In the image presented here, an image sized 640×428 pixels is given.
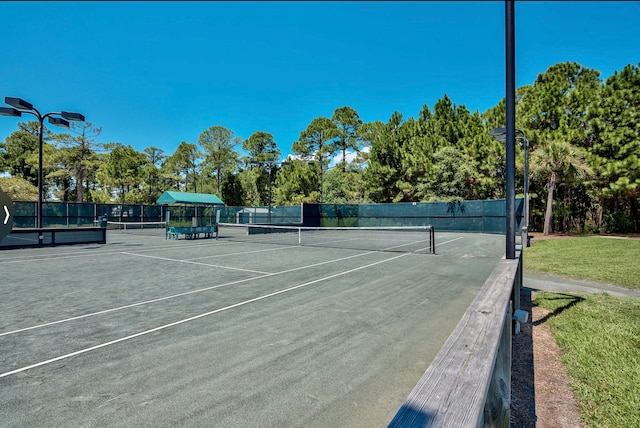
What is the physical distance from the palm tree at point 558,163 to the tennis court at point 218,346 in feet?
59.5

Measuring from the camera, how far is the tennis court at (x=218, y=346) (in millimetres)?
2574

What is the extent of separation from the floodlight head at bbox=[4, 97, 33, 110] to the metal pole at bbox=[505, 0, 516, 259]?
1487 centimetres

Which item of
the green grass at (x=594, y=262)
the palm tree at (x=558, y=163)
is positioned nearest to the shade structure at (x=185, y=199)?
the green grass at (x=594, y=262)

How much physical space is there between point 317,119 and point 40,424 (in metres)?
52.3

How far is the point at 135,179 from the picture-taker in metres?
50.9

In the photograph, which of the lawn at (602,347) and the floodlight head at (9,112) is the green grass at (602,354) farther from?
the floodlight head at (9,112)

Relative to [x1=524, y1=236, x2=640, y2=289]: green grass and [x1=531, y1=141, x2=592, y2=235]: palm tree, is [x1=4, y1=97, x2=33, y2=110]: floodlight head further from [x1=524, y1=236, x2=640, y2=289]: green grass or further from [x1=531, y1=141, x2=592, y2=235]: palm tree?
[x1=531, y1=141, x2=592, y2=235]: palm tree

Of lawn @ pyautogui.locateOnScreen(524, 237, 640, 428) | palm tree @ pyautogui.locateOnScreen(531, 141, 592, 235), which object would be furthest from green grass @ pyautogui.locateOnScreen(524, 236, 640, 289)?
palm tree @ pyautogui.locateOnScreen(531, 141, 592, 235)

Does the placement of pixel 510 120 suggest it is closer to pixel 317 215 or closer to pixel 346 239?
pixel 346 239

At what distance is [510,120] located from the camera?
5.02 m

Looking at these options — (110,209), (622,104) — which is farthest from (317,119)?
(622,104)

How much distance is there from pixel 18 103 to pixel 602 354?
16811mm

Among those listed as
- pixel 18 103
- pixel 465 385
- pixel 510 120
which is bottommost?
pixel 465 385

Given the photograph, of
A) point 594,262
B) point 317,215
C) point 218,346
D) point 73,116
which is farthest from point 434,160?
point 218,346
